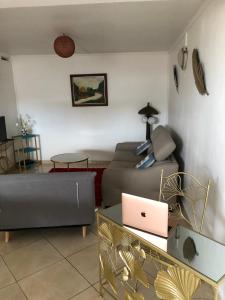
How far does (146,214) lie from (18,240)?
1.75 m

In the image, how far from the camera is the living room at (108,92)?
1.88 metres

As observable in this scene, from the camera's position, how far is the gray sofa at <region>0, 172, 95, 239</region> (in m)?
2.21

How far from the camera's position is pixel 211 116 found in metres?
1.91

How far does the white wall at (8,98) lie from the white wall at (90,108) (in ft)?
0.50

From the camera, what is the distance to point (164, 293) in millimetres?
1114

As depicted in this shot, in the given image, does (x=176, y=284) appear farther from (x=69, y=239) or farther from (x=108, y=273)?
(x=69, y=239)

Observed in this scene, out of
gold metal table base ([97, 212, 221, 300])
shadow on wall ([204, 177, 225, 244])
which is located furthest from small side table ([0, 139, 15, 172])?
Result: shadow on wall ([204, 177, 225, 244])

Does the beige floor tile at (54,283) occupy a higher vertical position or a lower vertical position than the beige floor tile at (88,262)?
lower

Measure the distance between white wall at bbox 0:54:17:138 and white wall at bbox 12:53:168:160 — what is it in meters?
0.15

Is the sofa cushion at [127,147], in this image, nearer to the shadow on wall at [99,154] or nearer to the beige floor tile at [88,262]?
the shadow on wall at [99,154]

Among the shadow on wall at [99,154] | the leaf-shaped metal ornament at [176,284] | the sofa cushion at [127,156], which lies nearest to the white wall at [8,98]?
the shadow on wall at [99,154]

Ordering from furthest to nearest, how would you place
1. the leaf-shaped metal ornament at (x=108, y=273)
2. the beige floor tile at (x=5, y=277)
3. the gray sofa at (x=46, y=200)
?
1. the gray sofa at (x=46, y=200)
2. the beige floor tile at (x=5, y=277)
3. the leaf-shaped metal ornament at (x=108, y=273)

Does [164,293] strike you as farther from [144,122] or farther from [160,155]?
[144,122]

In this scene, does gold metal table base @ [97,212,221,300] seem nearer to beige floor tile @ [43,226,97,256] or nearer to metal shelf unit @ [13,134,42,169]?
beige floor tile @ [43,226,97,256]
